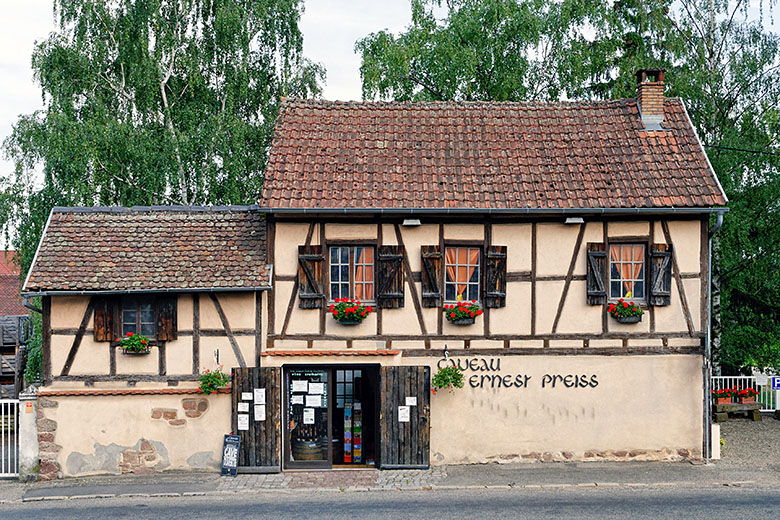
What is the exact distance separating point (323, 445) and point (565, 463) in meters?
4.65

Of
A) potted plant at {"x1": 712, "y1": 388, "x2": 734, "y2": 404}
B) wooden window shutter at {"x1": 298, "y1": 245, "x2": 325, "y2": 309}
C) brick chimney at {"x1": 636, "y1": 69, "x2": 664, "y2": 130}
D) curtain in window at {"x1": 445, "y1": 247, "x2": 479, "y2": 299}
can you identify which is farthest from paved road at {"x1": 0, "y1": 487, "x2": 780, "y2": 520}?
brick chimney at {"x1": 636, "y1": 69, "x2": 664, "y2": 130}

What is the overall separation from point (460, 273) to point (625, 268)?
319 centimetres

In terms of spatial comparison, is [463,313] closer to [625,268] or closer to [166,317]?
[625,268]

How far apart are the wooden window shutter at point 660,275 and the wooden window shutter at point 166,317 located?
29.6 feet

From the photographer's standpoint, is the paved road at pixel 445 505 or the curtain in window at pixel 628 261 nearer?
the paved road at pixel 445 505

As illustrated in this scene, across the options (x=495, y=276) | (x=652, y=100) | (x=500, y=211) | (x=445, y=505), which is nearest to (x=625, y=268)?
(x=495, y=276)

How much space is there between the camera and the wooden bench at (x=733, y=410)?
19.8m


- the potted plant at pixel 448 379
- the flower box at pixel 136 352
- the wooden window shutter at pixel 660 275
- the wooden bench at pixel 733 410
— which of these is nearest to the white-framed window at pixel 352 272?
the potted plant at pixel 448 379

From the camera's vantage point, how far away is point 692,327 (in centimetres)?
1553

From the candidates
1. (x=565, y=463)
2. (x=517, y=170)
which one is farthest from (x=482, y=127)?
(x=565, y=463)

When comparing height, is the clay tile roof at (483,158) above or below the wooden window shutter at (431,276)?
above

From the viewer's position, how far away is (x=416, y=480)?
569 inches

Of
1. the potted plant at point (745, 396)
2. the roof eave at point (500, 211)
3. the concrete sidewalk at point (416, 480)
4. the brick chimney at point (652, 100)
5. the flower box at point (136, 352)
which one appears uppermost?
the brick chimney at point (652, 100)

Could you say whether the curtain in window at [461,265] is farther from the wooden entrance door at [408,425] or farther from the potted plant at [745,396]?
the potted plant at [745,396]
